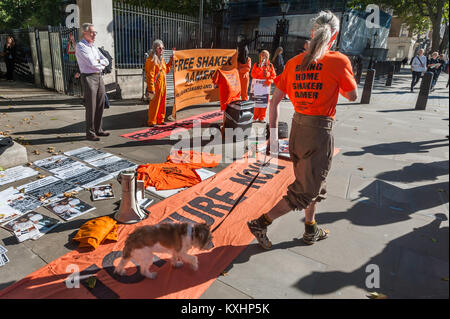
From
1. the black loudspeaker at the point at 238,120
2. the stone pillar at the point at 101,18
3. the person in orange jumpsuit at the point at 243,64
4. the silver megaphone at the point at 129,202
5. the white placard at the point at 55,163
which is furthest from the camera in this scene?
the stone pillar at the point at 101,18

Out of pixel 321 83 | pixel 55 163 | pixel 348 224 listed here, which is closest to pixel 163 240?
pixel 321 83

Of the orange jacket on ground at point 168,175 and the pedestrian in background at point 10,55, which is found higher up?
the pedestrian in background at point 10,55

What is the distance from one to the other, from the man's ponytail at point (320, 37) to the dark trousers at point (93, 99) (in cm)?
523

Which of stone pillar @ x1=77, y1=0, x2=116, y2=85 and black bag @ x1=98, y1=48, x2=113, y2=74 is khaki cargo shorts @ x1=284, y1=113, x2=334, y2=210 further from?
stone pillar @ x1=77, y1=0, x2=116, y2=85

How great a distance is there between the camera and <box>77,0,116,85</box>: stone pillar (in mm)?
10406

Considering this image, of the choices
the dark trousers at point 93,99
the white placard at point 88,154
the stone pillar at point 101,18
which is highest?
the stone pillar at point 101,18

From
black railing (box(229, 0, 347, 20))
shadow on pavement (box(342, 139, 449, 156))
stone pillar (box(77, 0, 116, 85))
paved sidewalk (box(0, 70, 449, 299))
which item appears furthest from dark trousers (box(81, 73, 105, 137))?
black railing (box(229, 0, 347, 20))

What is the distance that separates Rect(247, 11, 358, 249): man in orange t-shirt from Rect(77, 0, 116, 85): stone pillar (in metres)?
9.92

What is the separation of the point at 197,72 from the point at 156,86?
1501 mm

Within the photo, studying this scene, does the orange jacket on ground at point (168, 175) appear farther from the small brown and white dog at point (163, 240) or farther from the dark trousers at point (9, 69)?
the dark trousers at point (9, 69)

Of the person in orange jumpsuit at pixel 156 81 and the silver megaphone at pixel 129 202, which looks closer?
the silver megaphone at pixel 129 202

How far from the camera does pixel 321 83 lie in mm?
2697

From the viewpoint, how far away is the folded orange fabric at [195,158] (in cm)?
568

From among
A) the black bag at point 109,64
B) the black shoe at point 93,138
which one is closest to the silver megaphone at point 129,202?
the black shoe at point 93,138
